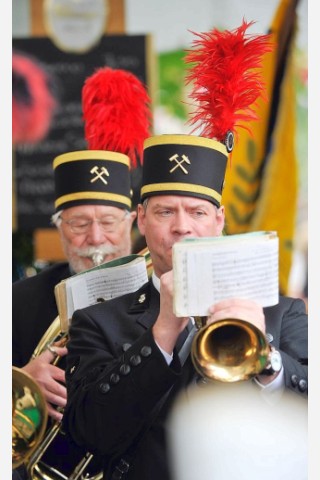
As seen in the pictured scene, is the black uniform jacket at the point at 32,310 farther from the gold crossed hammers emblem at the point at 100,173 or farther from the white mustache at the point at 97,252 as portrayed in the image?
the gold crossed hammers emblem at the point at 100,173

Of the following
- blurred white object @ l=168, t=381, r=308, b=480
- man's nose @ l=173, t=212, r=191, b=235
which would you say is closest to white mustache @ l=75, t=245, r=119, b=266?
man's nose @ l=173, t=212, r=191, b=235

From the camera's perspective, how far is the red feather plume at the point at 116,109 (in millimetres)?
4746

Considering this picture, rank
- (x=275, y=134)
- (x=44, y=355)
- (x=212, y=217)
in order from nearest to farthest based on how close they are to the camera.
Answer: (x=212, y=217) → (x=44, y=355) → (x=275, y=134)

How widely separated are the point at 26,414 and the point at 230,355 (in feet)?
4.39

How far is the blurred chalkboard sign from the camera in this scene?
336 inches

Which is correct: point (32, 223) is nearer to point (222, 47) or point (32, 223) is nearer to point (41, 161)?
point (41, 161)

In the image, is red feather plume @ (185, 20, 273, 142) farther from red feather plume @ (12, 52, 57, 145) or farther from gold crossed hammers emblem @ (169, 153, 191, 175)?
red feather plume @ (12, 52, 57, 145)

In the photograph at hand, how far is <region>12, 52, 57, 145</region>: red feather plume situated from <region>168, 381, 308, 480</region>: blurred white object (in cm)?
535

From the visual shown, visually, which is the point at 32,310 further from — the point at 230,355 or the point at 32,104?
the point at 32,104

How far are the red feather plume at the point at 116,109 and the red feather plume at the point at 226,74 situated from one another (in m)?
0.92

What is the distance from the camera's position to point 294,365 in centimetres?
344

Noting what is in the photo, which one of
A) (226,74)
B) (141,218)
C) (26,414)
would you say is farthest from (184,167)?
(26,414)
